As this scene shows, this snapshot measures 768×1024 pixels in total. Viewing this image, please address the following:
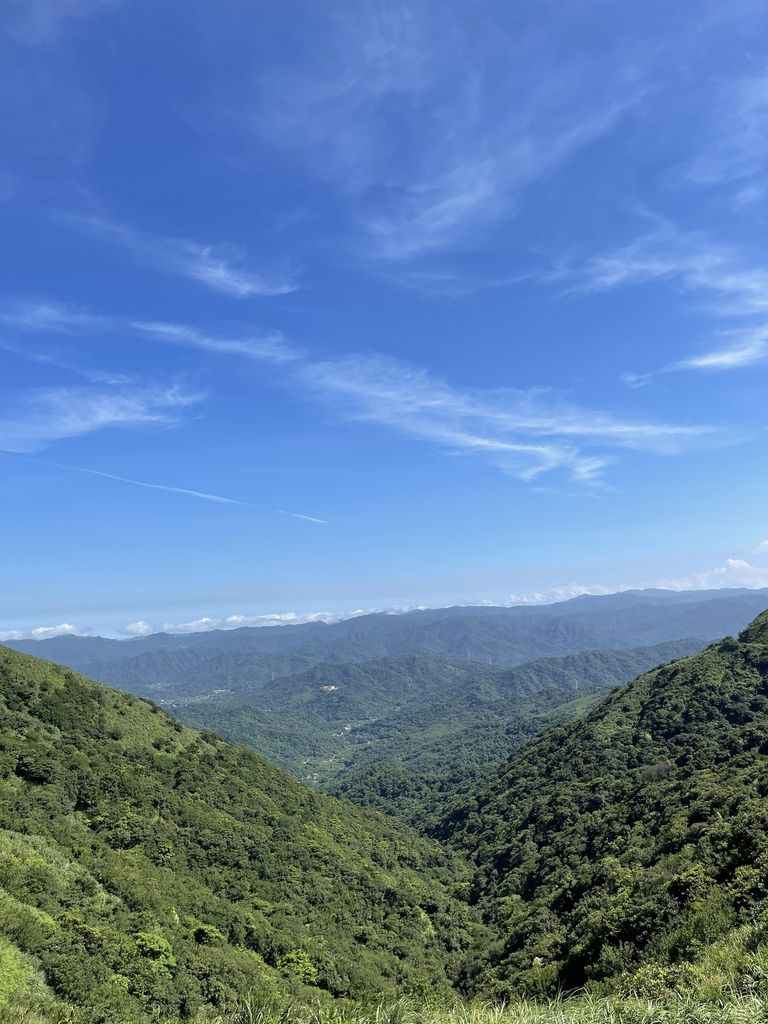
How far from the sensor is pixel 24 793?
45844 mm

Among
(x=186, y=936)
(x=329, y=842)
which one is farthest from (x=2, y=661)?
(x=329, y=842)

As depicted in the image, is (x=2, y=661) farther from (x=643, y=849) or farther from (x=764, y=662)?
(x=764, y=662)

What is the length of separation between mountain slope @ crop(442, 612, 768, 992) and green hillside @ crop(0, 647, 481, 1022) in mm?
11918

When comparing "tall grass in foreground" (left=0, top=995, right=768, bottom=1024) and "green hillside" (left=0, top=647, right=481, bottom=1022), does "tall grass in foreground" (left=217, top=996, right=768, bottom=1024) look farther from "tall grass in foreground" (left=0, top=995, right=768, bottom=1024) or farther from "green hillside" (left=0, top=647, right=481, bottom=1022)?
"green hillside" (left=0, top=647, right=481, bottom=1022)

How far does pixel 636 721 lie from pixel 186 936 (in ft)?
293

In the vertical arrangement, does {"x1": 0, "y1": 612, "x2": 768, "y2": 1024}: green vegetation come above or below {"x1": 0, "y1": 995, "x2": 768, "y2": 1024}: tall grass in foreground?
below

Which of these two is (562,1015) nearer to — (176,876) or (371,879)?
(176,876)

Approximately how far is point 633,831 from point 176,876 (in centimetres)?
5009

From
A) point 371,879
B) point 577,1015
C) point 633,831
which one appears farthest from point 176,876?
point 577,1015

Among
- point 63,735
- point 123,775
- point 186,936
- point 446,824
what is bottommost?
point 446,824

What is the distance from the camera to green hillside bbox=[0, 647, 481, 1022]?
30.3 metres

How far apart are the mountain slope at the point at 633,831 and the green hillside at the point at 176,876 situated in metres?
11.9

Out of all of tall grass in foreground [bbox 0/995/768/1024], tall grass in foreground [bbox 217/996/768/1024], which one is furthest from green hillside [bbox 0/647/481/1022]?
tall grass in foreground [bbox 217/996/768/1024]

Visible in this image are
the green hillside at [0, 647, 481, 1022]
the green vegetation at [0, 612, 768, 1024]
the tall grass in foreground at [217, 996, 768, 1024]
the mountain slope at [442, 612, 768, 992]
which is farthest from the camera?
the mountain slope at [442, 612, 768, 992]
